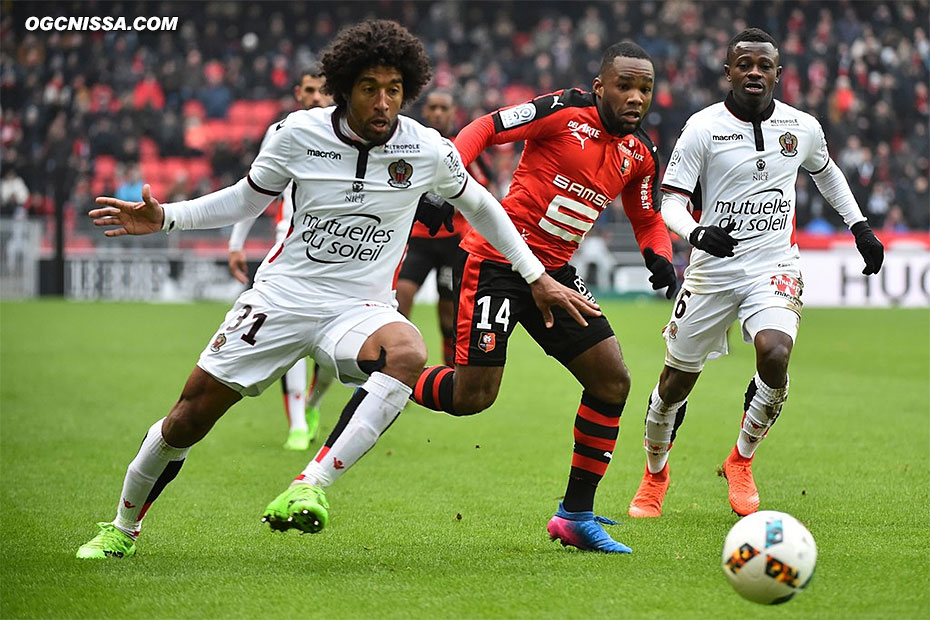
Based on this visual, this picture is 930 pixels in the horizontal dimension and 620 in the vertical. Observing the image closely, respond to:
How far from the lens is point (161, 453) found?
563 centimetres

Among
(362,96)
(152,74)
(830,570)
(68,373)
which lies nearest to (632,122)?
(362,96)

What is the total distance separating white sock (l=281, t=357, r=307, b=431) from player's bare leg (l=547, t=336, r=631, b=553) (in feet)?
12.3

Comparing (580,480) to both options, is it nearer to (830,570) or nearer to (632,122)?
(830,570)

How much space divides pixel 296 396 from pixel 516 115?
12.7 ft

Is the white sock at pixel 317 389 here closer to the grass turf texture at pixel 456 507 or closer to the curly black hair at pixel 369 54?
the grass turf texture at pixel 456 507

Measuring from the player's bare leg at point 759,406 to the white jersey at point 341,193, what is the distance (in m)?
2.18

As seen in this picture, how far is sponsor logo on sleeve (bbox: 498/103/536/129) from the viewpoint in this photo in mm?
6395

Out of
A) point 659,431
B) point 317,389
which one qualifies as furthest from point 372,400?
point 317,389

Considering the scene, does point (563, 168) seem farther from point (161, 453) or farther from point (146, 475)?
point (146, 475)

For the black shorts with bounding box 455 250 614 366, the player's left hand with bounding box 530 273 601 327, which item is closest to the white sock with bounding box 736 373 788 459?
the black shorts with bounding box 455 250 614 366

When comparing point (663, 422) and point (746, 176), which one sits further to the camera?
point (663, 422)

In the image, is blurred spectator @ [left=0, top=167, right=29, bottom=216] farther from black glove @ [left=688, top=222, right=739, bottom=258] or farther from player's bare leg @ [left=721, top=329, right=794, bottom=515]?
black glove @ [left=688, top=222, right=739, bottom=258]

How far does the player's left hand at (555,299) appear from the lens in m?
5.61

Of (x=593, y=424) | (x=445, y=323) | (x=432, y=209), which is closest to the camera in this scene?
(x=432, y=209)
